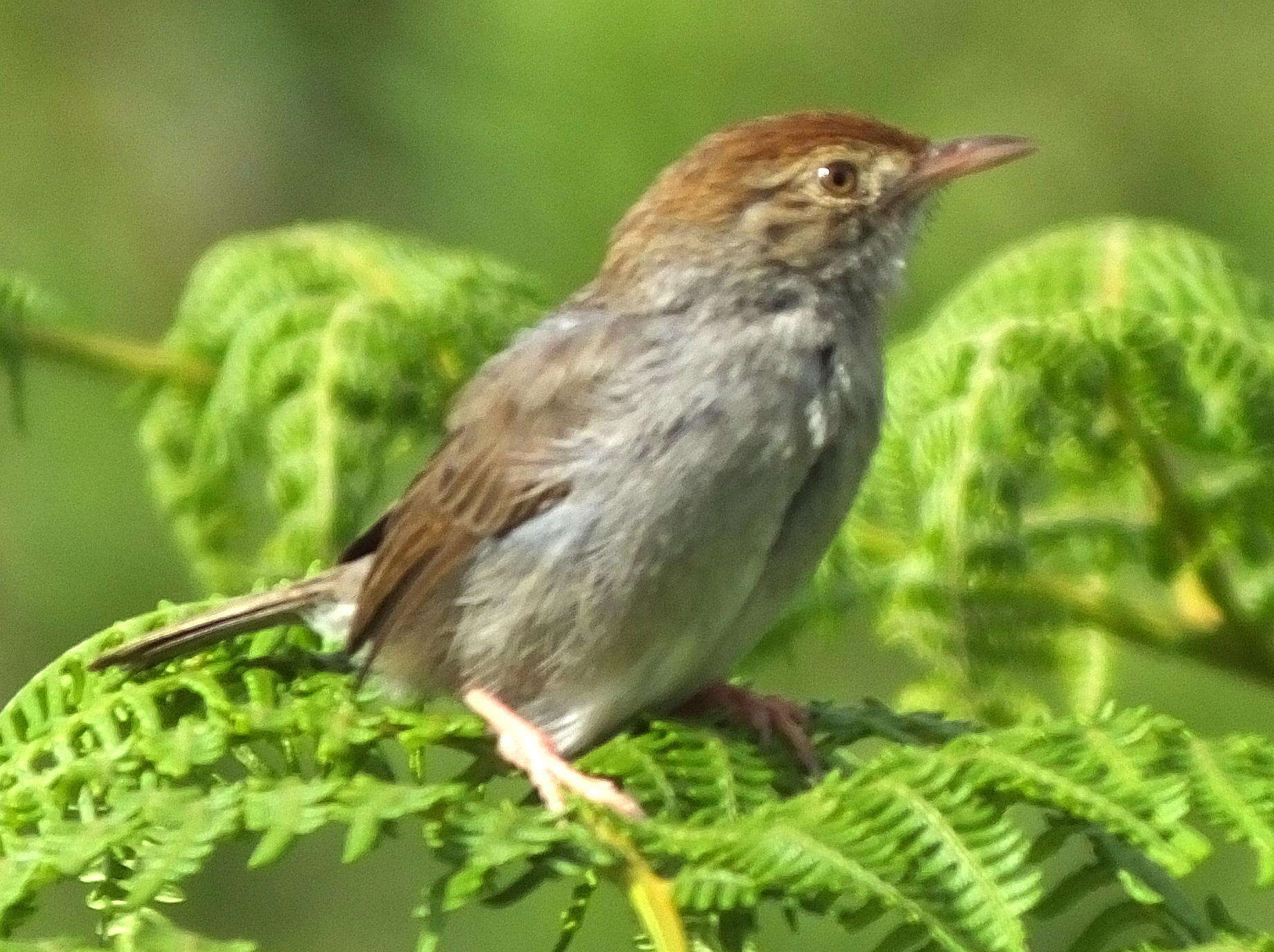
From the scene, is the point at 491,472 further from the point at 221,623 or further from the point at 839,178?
the point at 839,178

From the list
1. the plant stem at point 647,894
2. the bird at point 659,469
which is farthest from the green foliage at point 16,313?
the plant stem at point 647,894

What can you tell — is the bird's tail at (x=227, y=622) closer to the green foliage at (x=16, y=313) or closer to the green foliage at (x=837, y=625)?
the green foliage at (x=837, y=625)

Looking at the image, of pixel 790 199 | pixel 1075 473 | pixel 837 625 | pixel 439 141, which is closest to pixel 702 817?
pixel 837 625

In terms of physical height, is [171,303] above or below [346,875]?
above

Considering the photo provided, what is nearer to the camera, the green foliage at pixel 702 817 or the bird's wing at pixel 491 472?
the green foliage at pixel 702 817

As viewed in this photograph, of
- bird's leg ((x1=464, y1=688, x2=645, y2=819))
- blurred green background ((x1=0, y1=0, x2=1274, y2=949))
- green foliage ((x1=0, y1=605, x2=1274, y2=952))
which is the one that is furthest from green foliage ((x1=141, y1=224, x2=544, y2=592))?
blurred green background ((x1=0, y1=0, x2=1274, y2=949))

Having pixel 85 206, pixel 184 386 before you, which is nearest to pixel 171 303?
pixel 85 206

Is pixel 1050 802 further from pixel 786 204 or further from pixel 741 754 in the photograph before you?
pixel 786 204

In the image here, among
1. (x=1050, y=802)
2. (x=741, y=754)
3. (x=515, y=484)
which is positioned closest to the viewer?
(x=1050, y=802)
